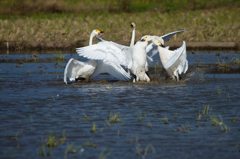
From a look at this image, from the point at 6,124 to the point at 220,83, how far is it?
5.94 m

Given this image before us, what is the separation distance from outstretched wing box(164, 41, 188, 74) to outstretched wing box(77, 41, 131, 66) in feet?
4.23

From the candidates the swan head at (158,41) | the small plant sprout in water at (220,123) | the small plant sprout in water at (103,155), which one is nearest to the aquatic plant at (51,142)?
the small plant sprout in water at (103,155)

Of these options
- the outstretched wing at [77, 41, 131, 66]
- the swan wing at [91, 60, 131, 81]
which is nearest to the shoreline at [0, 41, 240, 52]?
the swan wing at [91, 60, 131, 81]

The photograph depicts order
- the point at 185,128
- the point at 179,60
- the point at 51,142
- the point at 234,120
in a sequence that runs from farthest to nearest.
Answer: the point at 179,60 → the point at 234,120 → the point at 185,128 → the point at 51,142

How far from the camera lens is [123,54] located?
1109 cm

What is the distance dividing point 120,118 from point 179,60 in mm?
4480

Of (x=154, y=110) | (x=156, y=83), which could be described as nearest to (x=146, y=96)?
(x=154, y=110)

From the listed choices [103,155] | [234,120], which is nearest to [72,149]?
[103,155]

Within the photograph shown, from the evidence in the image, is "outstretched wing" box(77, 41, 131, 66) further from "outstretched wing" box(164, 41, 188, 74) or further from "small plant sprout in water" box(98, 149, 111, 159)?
"small plant sprout in water" box(98, 149, 111, 159)

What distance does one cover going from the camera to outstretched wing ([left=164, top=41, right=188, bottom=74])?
10.1m

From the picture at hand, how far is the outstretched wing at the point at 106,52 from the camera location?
34.4 feet

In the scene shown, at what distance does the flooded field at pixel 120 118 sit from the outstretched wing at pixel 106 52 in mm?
684

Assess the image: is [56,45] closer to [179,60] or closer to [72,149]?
[179,60]

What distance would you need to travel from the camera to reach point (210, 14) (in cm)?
2506
